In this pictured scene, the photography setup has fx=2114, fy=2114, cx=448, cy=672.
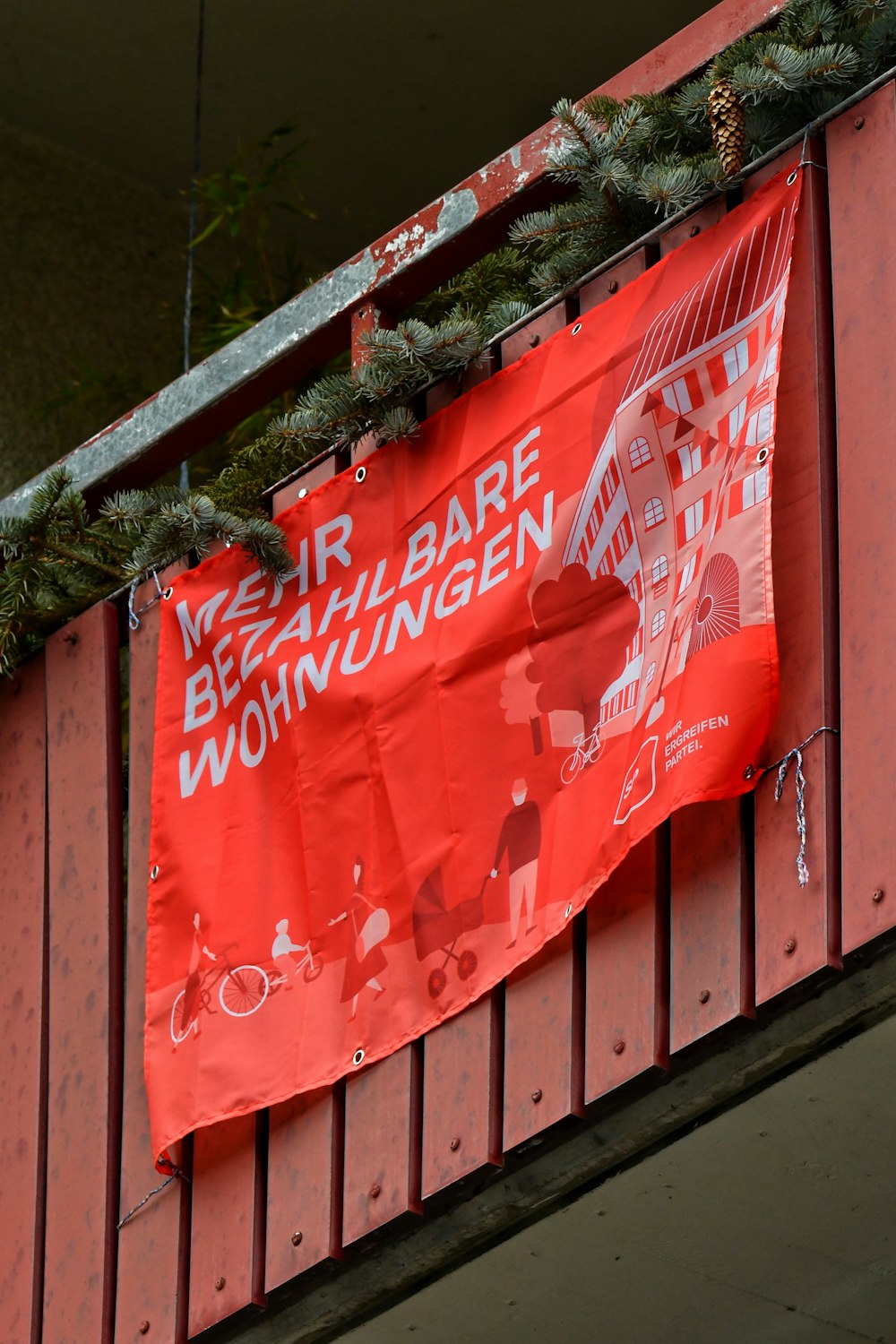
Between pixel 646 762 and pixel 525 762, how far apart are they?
0.36m

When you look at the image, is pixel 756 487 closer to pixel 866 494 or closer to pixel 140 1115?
pixel 866 494

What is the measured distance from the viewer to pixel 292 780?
4293mm

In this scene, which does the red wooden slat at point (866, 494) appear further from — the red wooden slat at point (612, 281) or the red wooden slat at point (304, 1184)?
the red wooden slat at point (304, 1184)

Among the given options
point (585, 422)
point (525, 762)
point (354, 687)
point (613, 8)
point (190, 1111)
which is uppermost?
point (613, 8)

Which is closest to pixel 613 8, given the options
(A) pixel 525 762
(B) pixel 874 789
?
(A) pixel 525 762

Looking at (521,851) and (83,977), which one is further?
(83,977)

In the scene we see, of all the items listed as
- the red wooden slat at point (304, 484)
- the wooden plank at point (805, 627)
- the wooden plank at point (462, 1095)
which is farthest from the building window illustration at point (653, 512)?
the red wooden slat at point (304, 484)

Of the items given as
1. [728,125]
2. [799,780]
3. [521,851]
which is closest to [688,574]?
[799,780]

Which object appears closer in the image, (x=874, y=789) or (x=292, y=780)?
(x=874, y=789)

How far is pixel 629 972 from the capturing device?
11.5 ft

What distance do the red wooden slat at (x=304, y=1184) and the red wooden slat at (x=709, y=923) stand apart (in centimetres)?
84

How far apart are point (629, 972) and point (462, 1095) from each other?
0.42 m

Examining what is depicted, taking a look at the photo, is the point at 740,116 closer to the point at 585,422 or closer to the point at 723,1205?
the point at 585,422

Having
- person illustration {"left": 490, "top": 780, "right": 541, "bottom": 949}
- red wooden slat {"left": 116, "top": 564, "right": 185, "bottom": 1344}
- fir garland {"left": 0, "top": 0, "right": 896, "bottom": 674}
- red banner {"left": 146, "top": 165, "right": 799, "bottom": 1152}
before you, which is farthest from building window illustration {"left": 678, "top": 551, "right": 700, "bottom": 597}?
red wooden slat {"left": 116, "top": 564, "right": 185, "bottom": 1344}
